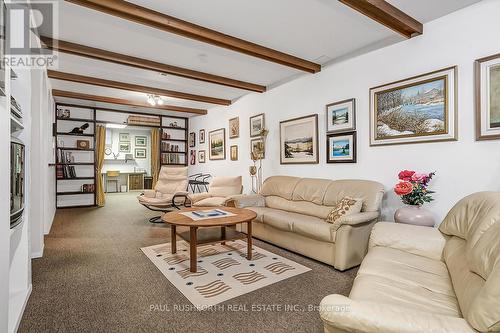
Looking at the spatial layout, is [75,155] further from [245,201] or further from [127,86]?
[245,201]

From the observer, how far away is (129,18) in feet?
7.98

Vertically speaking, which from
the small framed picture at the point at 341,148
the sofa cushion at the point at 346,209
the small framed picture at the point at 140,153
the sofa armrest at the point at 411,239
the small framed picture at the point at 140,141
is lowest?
the sofa armrest at the point at 411,239

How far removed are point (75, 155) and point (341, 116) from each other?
6.29 metres

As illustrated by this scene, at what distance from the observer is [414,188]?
2.63 meters

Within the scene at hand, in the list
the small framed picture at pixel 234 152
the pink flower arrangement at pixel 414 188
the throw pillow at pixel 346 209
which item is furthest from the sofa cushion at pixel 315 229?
the small framed picture at pixel 234 152

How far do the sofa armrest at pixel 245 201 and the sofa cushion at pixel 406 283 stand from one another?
7.21 ft

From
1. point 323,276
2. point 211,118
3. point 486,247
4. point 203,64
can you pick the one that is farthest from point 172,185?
point 486,247

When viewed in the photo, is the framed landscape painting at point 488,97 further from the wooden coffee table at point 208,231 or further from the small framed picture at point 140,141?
the small framed picture at point 140,141

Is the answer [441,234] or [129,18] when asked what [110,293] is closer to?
[129,18]

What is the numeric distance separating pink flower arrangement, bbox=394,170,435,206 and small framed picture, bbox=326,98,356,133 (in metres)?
1.05

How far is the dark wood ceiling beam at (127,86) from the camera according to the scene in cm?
427

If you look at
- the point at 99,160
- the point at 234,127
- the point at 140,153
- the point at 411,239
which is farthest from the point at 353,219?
the point at 140,153

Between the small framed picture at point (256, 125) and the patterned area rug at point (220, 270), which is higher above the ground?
the small framed picture at point (256, 125)

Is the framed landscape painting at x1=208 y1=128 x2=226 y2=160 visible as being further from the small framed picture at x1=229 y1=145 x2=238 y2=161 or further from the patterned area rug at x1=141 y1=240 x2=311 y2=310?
the patterned area rug at x1=141 y1=240 x2=311 y2=310
